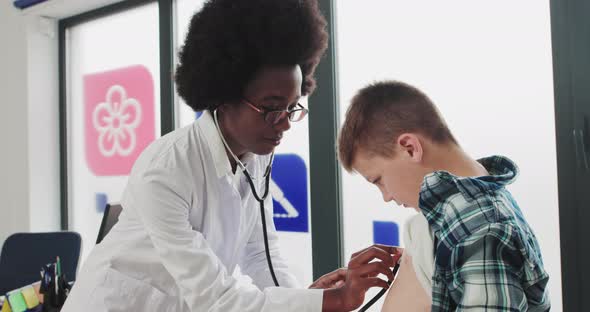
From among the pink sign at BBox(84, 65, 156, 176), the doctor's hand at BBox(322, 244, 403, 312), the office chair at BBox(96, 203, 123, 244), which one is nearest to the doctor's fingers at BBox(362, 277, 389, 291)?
the doctor's hand at BBox(322, 244, 403, 312)

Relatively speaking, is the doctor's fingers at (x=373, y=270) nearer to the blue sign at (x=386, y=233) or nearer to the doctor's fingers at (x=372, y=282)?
the doctor's fingers at (x=372, y=282)

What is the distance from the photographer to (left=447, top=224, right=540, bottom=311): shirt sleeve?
674 mm

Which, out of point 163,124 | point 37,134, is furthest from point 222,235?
point 37,134

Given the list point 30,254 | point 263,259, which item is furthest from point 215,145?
point 30,254

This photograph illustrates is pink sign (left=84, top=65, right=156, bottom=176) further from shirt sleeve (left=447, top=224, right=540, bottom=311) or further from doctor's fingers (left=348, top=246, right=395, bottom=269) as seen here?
shirt sleeve (left=447, top=224, right=540, bottom=311)

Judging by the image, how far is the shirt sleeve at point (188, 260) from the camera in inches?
38.1

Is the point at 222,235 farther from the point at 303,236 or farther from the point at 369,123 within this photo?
the point at 303,236

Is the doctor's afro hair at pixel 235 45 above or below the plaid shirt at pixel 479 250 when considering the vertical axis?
above

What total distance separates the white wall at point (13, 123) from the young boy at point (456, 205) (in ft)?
9.60

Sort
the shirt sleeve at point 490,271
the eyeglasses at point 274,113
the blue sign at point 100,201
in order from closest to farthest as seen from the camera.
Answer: the shirt sleeve at point 490,271 → the eyeglasses at point 274,113 → the blue sign at point 100,201

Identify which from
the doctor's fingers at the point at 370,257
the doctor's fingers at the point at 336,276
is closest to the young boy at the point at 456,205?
the doctor's fingers at the point at 370,257

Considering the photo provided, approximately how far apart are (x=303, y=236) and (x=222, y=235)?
1117 millimetres

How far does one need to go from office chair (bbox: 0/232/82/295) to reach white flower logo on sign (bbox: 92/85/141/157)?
2.50 ft

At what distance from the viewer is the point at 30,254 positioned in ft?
7.93
